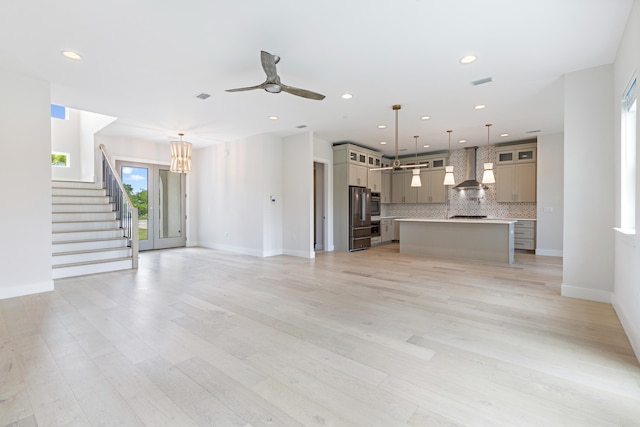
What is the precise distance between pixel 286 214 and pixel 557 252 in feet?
21.7

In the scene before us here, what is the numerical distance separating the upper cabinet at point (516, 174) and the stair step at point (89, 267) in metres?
9.16

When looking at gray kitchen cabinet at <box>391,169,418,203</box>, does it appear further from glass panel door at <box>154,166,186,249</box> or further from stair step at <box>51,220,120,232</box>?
stair step at <box>51,220,120,232</box>

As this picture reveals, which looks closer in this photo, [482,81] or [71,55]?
[71,55]

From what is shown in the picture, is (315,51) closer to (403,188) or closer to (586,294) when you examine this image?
(586,294)

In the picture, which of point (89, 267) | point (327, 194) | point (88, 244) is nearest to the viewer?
point (89, 267)

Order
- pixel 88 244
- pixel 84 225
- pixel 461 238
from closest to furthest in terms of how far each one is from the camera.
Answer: pixel 88 244
pixel 84 225
pixel 461 238

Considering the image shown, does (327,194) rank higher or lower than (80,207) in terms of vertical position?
higher

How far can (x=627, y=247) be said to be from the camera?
276cm

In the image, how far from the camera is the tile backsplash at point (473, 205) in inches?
320

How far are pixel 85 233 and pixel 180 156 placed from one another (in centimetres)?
242

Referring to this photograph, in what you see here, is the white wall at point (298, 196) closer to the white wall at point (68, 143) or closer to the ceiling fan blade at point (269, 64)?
the ceiling fan blade at point (269, 64)

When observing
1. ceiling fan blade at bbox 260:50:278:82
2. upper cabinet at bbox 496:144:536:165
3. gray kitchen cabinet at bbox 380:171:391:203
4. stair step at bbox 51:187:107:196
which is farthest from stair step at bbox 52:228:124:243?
upper cabinet at bbox 496:144:536:165

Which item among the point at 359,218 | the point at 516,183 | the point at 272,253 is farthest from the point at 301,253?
the point at 516,183

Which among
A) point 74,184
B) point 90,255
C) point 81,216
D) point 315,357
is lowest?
point 315,357
